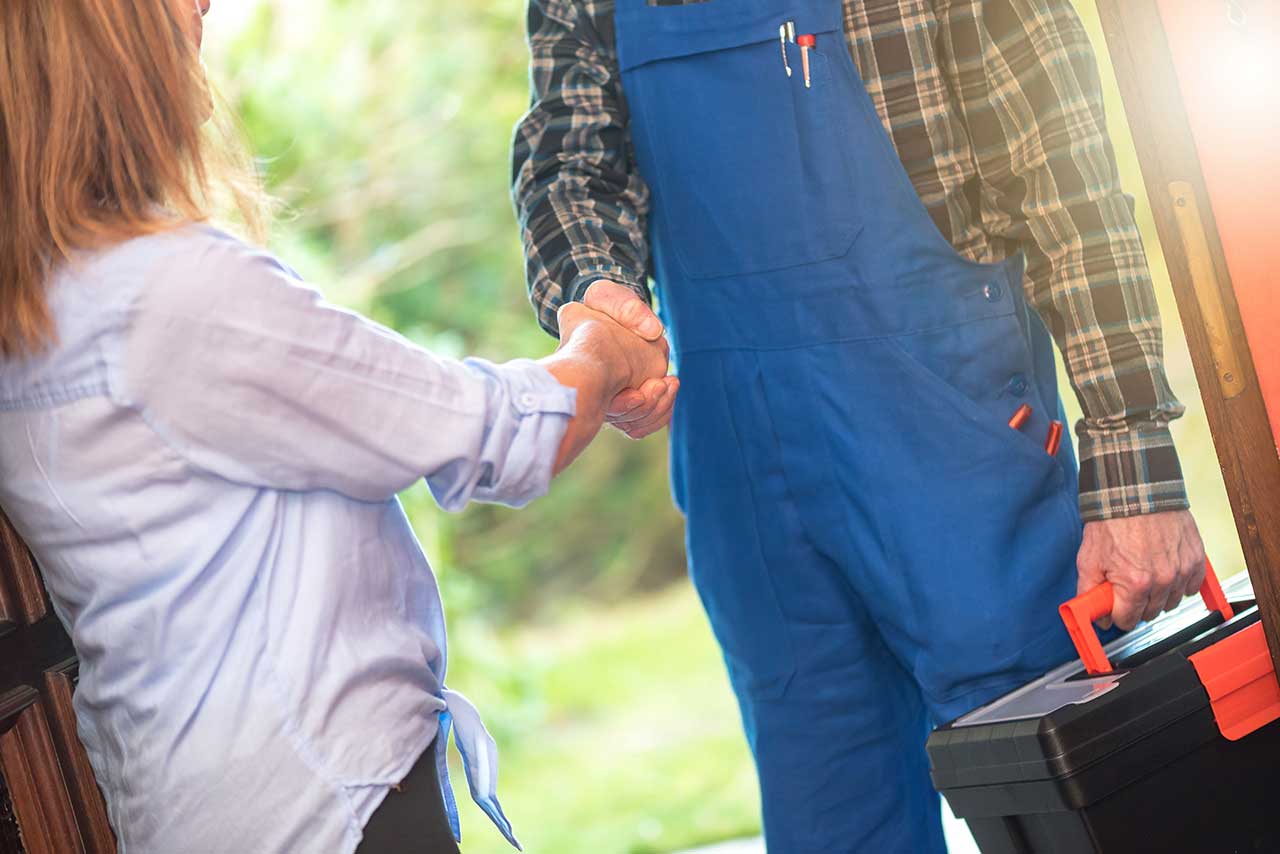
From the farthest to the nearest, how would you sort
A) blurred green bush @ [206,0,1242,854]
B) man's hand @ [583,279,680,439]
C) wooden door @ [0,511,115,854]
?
1. blurred green bush @ [206,0,1242,854]
2. man's hand @ [583,279,680,439]
3. wooden door @ [0,511,115,854]

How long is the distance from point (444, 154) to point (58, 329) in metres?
4.36

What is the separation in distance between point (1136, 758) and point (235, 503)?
92cm

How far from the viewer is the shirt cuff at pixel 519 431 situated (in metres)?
1.21

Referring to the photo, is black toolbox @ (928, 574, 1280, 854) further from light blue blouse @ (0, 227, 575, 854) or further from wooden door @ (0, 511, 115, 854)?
wooden door @ (0, 511, 115, 854)

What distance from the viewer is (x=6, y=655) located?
1.31 m

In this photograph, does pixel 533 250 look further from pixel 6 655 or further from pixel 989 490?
pixel 6 655

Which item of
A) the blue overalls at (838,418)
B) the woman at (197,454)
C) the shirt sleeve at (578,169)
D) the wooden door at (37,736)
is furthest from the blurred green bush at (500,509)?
the woman at (197,454)

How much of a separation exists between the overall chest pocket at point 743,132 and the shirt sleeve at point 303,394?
50 cm

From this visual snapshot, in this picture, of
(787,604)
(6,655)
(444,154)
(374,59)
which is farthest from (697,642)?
(6,655)

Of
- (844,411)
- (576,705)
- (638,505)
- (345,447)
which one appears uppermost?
(345,447)

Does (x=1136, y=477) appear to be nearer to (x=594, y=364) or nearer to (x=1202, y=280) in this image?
(x=1202, y=280)

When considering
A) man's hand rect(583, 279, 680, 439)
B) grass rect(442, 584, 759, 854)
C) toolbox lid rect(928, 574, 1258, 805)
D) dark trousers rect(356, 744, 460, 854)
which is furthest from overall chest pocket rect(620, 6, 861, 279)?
grass rect(442, 584, 759, 854)

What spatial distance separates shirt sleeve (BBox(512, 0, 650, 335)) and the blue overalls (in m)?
0.05

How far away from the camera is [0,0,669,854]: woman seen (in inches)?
43.1
